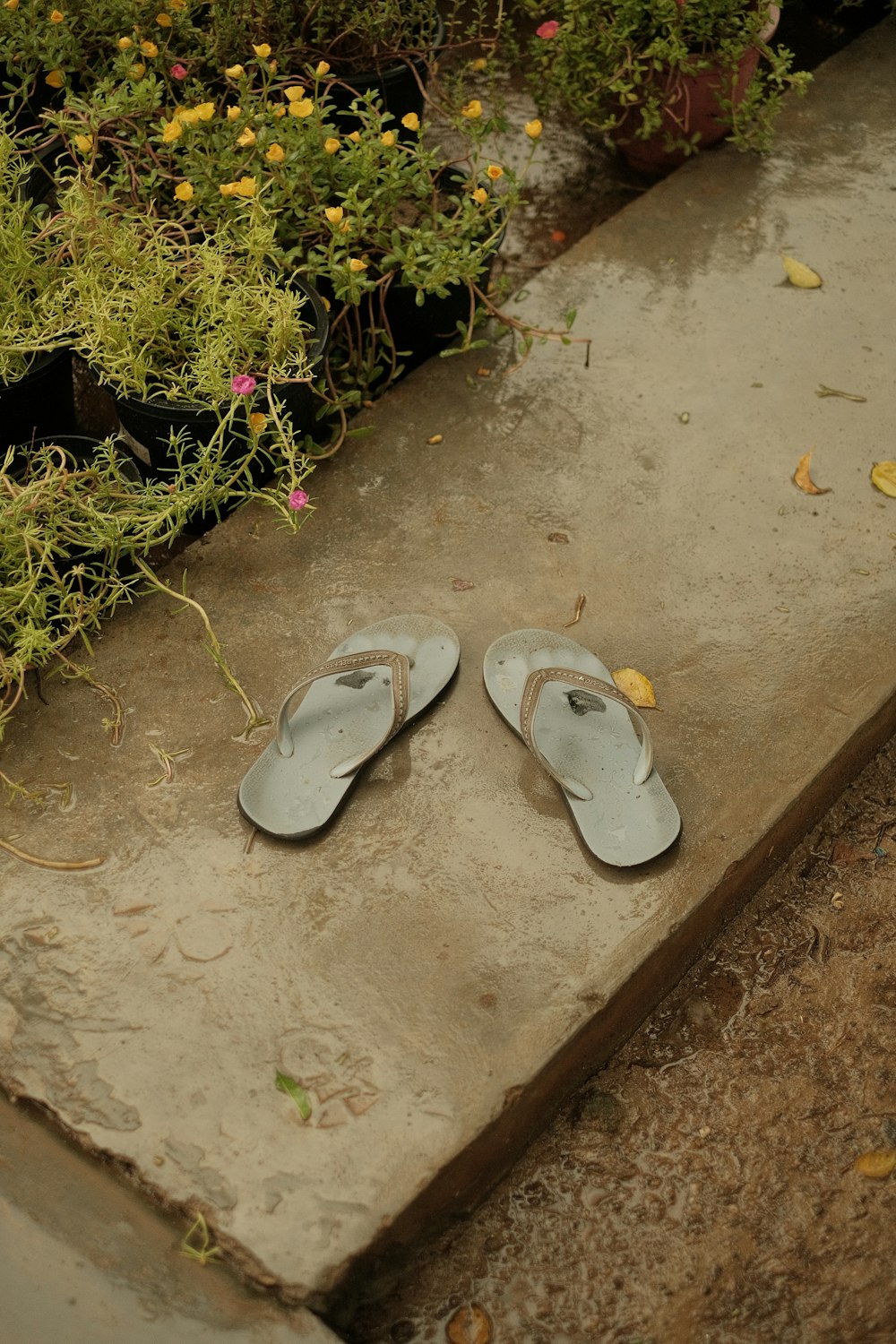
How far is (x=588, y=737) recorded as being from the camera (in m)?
2.09

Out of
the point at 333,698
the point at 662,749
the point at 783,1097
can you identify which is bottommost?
the point at 783,1097

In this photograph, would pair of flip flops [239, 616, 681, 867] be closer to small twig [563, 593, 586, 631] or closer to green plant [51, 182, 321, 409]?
small twig [563, 593, 586, 631]

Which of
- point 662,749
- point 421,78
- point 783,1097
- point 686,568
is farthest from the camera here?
point 421,78

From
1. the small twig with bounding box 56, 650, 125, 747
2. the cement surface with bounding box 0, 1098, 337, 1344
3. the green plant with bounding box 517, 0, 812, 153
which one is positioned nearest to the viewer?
the cement surface with bounding box 0, 1098, 337, 1344

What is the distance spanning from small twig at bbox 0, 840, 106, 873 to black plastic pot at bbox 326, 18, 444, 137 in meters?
1.87

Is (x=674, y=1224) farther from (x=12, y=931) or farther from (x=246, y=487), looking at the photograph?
(x=246, y=487)

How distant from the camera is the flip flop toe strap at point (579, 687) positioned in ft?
6.36

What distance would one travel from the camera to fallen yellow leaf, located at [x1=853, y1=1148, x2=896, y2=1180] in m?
1.77

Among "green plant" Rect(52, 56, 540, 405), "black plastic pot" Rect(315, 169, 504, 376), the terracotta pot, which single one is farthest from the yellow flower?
the terracotta pot

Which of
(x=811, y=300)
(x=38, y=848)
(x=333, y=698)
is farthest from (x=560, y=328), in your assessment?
(x=38, y=848)

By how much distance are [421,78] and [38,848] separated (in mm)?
2162

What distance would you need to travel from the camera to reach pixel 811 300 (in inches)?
107

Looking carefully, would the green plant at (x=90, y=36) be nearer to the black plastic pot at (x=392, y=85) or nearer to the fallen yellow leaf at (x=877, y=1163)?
A: the black plastic pot at (x=392, y=85)

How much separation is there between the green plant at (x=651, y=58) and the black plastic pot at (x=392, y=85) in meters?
0.29
